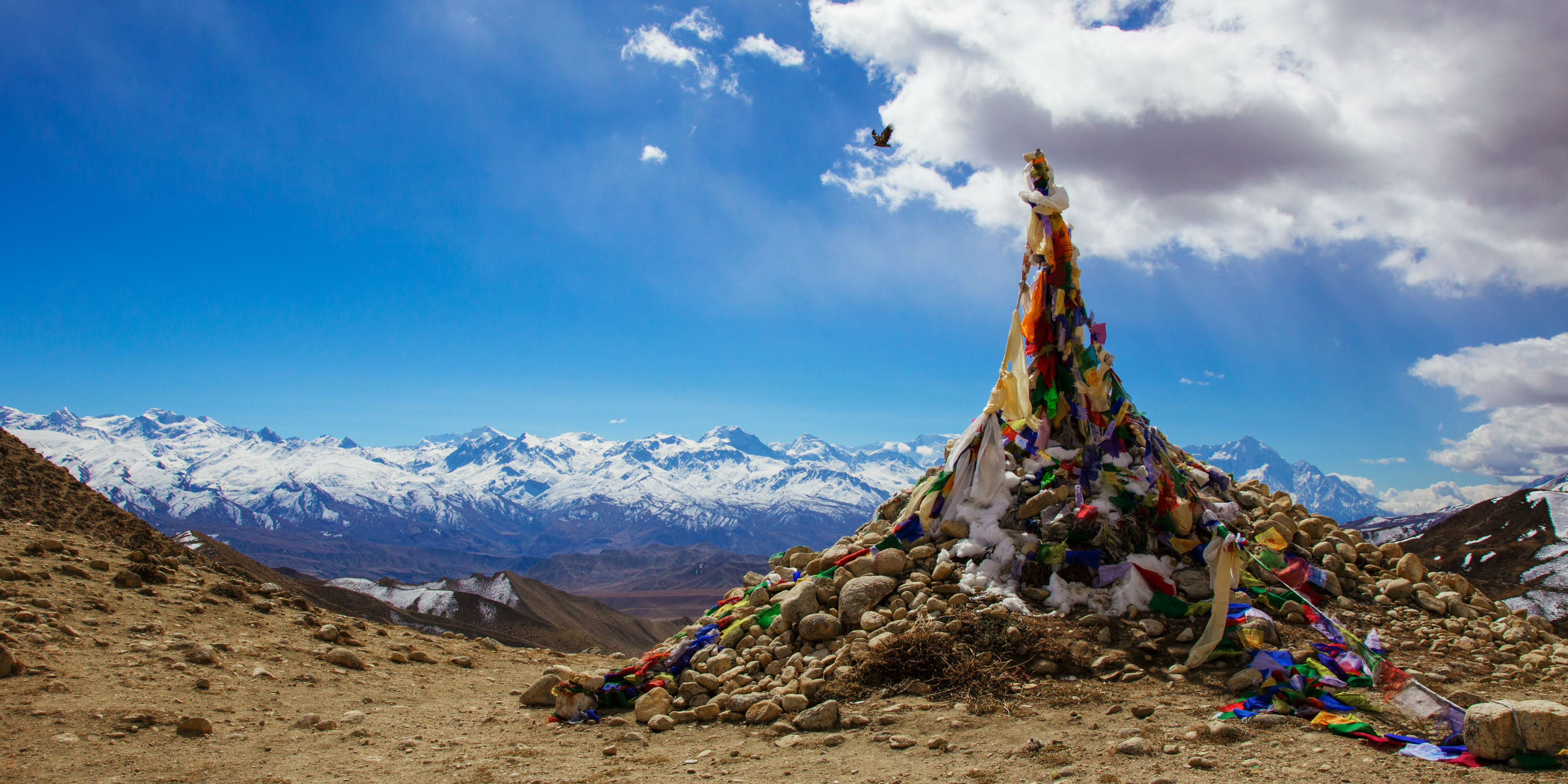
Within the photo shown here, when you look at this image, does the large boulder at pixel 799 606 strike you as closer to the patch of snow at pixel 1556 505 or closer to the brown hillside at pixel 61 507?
the brown hillside at pixel 61 507

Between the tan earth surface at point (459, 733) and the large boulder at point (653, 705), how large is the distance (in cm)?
22

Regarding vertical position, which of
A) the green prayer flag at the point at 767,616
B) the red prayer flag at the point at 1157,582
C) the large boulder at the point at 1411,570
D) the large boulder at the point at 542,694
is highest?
the large boulder at the point at 1411,570

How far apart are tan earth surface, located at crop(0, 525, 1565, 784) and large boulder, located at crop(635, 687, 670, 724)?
222mm

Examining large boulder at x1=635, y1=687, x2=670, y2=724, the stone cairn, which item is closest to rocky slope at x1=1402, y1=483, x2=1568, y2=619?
the stone cairn

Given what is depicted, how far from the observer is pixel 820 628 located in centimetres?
1036

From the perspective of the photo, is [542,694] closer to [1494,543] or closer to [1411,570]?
[1411,570]

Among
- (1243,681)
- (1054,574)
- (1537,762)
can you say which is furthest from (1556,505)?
(1537,762)

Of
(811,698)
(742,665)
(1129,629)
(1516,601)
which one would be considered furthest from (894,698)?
(1516,601)

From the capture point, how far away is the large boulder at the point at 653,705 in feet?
31.6

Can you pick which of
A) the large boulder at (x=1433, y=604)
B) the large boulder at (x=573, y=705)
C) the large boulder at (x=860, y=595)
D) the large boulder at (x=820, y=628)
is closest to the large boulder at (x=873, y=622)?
the large boulder at (x=860, y=595)

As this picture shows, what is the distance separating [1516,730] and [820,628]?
7.03 meters

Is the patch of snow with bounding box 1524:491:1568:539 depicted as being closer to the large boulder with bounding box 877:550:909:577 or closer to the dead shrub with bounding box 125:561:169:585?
the large boulder with bounding box 877:550:909:577

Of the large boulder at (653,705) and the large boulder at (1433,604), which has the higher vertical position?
the large boulder at (1433,604)

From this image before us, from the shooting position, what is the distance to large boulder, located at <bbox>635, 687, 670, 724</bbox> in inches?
379
